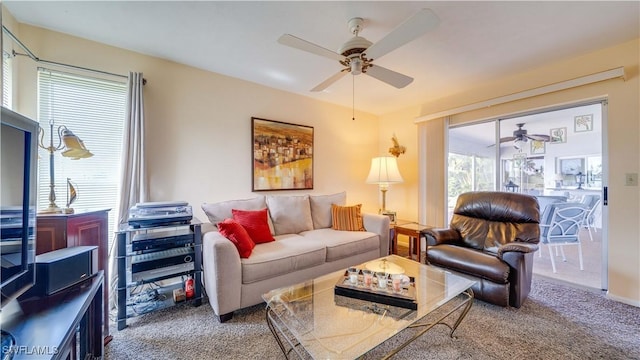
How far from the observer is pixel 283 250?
7.59ft

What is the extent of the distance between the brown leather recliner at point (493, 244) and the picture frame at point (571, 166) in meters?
0.72

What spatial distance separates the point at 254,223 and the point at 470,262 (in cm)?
212

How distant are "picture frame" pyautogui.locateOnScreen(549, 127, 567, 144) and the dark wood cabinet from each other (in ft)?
14.9

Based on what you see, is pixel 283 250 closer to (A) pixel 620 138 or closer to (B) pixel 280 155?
(B) pixel 280 155

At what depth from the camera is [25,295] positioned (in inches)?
46.8

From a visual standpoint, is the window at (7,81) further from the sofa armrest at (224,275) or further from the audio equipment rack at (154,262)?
the sofa armrest at (224,275)

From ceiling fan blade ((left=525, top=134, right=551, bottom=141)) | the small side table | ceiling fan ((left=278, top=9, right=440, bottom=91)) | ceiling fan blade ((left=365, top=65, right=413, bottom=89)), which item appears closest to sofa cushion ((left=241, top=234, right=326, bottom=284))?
the small side table

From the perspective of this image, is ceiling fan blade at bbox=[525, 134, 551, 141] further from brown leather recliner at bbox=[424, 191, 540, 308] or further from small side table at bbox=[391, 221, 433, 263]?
small side table at bbox=[391, 221, 433, 263]

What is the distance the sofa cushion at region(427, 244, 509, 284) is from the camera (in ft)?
6.90

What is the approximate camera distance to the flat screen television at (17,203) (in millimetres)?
986

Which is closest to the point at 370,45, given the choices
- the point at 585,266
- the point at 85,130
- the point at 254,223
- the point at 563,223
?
the point at 254,223

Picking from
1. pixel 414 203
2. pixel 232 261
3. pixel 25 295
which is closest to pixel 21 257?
pixel 25 295

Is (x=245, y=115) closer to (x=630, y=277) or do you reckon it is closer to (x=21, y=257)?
(x=21, y=257)

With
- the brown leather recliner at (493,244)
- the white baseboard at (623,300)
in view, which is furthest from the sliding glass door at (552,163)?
the brown leather recliner at (493,244)
